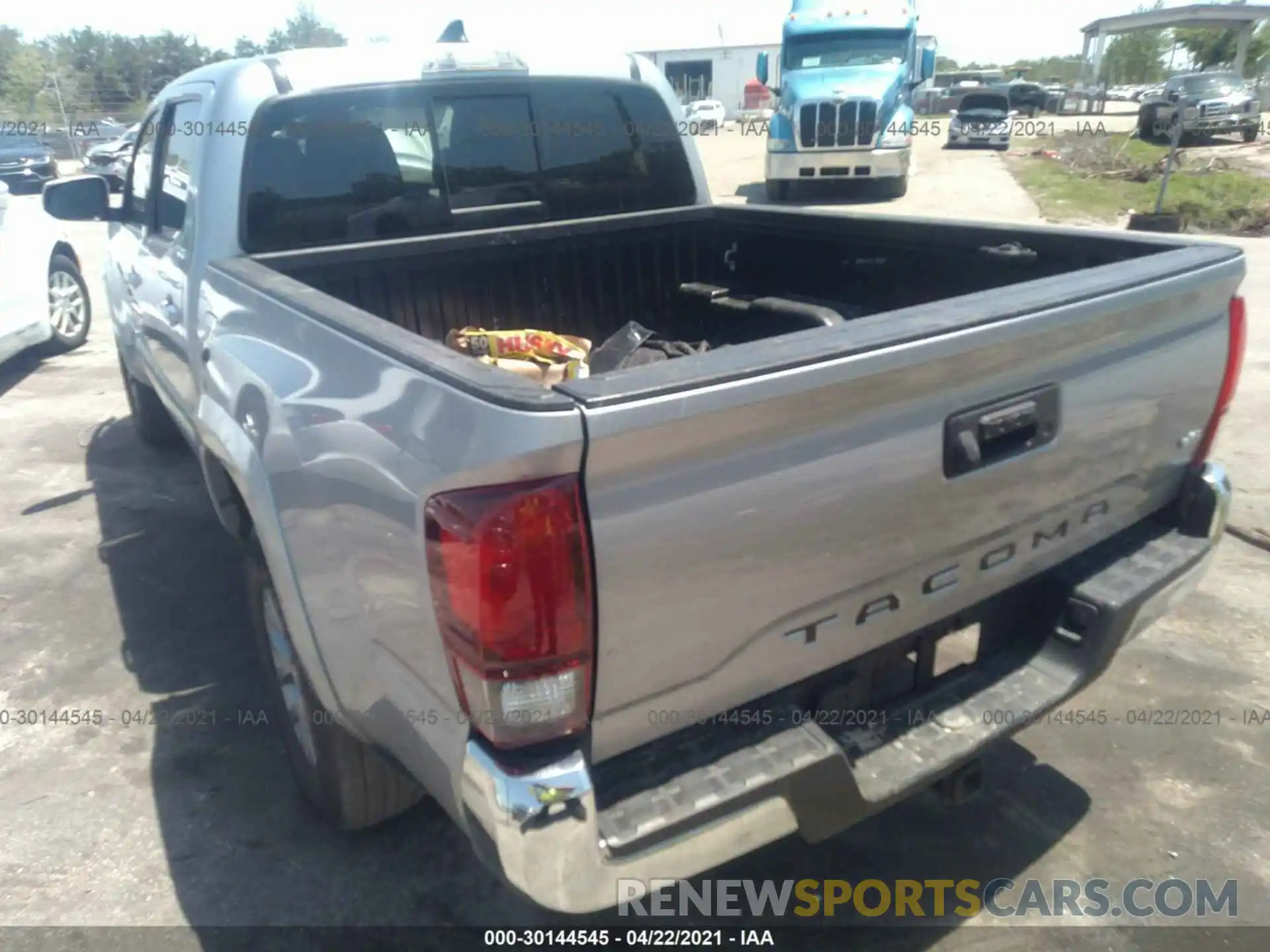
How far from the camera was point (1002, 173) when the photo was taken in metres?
19.7

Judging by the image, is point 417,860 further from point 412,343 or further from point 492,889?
point 412,343

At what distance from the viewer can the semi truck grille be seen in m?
16.0

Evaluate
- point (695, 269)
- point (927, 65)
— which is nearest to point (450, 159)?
point (695, 269)

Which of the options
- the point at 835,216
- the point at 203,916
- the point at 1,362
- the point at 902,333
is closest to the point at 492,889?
the point at 203,916

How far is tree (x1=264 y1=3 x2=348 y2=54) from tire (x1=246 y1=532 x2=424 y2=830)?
58768 millimetres

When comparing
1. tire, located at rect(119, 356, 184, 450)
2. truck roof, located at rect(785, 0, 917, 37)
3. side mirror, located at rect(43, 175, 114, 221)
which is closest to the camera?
side mirror, located at rect(43, 175, 114, 221)

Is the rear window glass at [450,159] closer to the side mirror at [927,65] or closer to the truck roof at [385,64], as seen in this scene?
the truck roof at [385,64]

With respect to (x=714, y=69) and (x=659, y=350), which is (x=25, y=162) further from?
(x=714, y=69)

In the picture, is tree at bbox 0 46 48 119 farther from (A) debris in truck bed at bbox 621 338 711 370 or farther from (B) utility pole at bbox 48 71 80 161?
(A) debris in truck bed at bbox 621 338 711 370

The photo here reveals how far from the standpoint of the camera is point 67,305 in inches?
325

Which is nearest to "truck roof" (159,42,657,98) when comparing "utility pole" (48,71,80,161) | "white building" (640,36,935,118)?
"utility pole" (48,71,80,161)

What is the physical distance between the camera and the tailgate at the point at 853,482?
1.58m

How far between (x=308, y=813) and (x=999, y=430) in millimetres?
2175

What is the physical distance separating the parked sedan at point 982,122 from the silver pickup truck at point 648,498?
24086 mm
